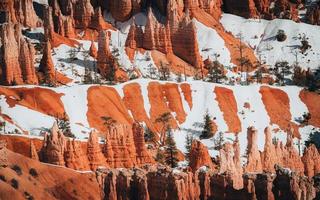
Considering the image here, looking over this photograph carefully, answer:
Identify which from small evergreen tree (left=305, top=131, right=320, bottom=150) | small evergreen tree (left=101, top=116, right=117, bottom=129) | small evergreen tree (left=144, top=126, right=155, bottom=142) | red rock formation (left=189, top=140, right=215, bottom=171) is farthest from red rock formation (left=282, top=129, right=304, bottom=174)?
small evergreen tree (left=101, top=116, right=117, bottom=129)

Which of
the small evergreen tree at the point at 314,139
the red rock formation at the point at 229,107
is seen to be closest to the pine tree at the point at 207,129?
the red rock formation at the point at 229,107

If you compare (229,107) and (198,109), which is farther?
(229,107)

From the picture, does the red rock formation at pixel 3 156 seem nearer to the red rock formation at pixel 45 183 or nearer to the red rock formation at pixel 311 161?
the red rock formation at pixel 45 183

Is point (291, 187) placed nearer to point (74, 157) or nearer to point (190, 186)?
point (190, 186)

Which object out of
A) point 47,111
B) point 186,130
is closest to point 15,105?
point 47,111

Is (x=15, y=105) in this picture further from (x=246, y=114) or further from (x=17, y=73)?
(x=246, y=114)

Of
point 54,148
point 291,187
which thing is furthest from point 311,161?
point 54,148
